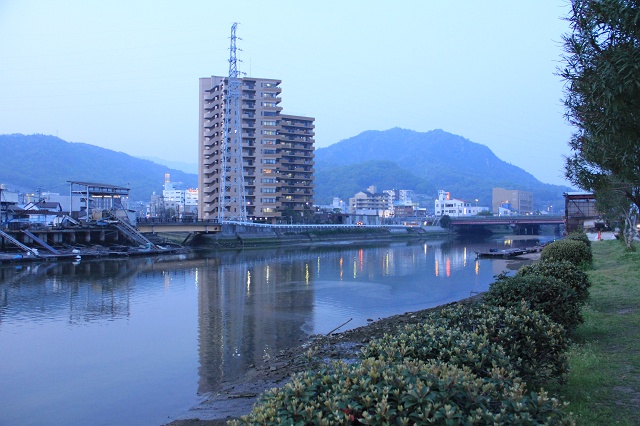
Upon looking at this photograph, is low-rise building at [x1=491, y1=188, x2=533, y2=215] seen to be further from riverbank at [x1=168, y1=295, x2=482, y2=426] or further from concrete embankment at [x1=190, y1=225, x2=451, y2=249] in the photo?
riverbank at [x1=168, y1=295, x2=482, y2=426]

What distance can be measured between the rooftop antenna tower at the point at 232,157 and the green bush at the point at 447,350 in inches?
2505

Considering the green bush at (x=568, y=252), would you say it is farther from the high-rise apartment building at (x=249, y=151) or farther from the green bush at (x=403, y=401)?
the high-rise apartment building at (x=249, y=151)

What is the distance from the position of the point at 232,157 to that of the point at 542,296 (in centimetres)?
7045

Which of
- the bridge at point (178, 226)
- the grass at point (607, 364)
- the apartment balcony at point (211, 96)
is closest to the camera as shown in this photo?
the grass at point (607, 364)

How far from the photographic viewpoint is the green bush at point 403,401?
3598mm

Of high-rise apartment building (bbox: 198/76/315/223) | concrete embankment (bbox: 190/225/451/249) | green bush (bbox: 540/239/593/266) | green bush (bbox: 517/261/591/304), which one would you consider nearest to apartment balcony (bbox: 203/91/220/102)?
high-rise apartment building (bbox: 198/76/315/223)

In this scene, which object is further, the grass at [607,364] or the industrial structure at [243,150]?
the industrial structure at [243,150]

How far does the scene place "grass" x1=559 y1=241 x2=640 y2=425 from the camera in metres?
6.00

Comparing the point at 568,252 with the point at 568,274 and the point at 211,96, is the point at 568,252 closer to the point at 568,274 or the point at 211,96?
the point at 568,274

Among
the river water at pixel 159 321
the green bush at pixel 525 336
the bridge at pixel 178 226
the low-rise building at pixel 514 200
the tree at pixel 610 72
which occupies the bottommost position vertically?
the river water at pixel 159 321

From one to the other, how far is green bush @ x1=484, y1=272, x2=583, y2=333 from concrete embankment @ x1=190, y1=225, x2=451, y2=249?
182 feet

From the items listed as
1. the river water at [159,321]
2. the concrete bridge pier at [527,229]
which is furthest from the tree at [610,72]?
the concrete bridge pier at [527,229]

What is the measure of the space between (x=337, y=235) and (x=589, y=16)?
74.7 meters

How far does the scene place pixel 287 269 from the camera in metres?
40.4
